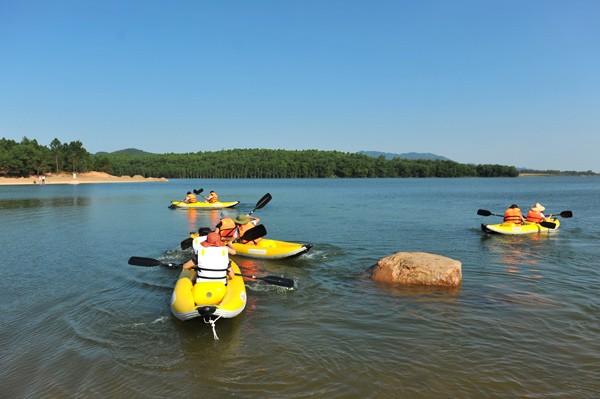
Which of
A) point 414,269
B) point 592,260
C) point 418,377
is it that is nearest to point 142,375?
point 418,377

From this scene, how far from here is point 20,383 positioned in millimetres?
5918

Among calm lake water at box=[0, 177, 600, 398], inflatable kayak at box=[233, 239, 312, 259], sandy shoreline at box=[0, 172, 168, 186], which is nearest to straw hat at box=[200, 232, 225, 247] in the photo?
calm lake water at box=[0, 177, 600, 398]

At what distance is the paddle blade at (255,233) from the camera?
516 inches

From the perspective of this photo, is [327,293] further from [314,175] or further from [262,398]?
[314,175]

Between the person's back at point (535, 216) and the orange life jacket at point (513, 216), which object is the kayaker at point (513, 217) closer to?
the orange life jacket at point (513, 216)

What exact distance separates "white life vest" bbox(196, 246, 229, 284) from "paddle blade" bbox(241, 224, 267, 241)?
4930 millimetres

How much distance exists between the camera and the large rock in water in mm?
10328

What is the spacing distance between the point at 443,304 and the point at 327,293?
269cm

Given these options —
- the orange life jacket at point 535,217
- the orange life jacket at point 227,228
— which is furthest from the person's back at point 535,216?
the orange life jacket at point 227,228

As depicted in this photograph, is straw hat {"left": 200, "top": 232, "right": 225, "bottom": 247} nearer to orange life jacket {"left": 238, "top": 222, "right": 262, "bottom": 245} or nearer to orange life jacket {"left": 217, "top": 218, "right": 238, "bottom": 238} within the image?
orange life jacket {"left": 217, "top": 218, "right": 238, "bottom": 238}

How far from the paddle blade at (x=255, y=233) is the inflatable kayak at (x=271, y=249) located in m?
0.63

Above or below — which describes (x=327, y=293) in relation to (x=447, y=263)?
below

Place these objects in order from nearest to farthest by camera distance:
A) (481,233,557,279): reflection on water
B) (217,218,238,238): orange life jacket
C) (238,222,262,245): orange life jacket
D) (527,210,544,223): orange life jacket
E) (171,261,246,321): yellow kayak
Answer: (171,261,246,321): yellow kayak < (481,233,557,279): reflection on water < (217,218,238,238): orange life jacket < (238,222,262,245): orange life jacket < (527,210,544,223): orange life jacket

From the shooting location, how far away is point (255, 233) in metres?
13.3
